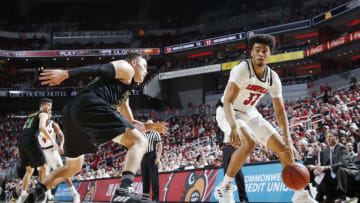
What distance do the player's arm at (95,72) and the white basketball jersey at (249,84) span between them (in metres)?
1.46

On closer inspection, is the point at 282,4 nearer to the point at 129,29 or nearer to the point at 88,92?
the point at 129,29

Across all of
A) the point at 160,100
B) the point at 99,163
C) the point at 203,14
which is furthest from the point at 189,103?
the point at 99,163

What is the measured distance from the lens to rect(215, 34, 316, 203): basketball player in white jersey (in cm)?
530

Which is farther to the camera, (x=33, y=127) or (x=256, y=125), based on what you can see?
(x=33, y=127)

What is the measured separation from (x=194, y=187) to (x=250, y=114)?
6.24 metres

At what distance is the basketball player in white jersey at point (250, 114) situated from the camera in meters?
5.30

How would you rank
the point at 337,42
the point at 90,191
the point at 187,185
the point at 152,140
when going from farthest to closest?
1. the point at 337,42
2. the point at 90,191
3. the point at 187,185
4. the point at 152,140

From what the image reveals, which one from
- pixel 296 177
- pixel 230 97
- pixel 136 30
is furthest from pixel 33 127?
pixel 136 30

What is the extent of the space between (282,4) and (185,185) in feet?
108

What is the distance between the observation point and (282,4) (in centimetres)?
4062

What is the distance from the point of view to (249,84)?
218 inches

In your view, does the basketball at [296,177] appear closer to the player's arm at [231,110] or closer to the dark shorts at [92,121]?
the player's arm at [231,110]

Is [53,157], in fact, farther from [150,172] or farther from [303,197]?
[303,197]

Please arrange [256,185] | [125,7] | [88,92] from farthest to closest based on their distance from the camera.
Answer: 1. [125,7]
2. [256,185]
3. [88,92]
